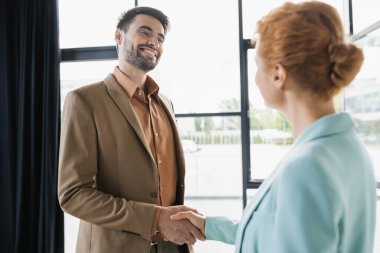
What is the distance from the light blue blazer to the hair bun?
84mm

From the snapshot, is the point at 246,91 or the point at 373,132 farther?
the point at 246,91

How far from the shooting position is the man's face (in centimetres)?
161

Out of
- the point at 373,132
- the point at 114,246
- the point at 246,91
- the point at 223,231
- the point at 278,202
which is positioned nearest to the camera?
the point at 278,202

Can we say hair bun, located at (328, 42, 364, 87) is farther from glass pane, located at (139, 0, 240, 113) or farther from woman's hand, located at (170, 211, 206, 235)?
glass pane, located at (139, 0, 240, 113)

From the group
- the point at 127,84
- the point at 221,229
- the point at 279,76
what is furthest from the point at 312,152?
the point at 127,84

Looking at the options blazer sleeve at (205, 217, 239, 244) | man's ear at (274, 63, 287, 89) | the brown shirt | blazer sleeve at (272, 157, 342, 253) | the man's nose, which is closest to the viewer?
blazer sleeve at (272, 157, 342, 253)

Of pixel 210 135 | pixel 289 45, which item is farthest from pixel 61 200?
pixel 210 135

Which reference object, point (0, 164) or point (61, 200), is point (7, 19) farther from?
point (61, 200)

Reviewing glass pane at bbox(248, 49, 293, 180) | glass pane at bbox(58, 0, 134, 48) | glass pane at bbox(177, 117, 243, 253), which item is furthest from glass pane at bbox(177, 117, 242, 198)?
glass pane at bbox(58, 0, 134, 48)

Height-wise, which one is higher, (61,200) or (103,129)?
(103,129)

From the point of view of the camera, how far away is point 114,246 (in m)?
1.37

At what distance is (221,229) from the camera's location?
4.13 ft

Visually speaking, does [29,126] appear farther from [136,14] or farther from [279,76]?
[279,76]

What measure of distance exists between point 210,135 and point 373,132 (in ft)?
3.88
